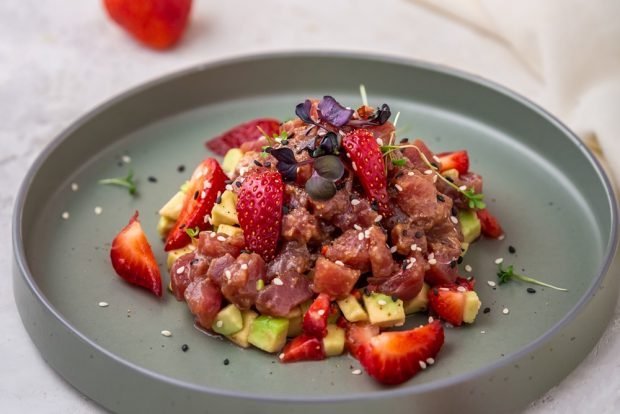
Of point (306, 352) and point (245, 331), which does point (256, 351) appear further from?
point (306, 352)

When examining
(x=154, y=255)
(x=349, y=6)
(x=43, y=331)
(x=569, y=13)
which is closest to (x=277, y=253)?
(x=154, y=255)

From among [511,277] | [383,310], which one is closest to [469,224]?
[511,277]

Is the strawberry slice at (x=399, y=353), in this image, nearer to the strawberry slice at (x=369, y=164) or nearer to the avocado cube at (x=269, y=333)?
the avocado cube at (x=269, y=333)

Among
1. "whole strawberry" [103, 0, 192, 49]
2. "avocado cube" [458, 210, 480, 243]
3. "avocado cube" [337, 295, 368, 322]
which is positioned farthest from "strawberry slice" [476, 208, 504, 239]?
"whole strawberry" [103, 0, 192, 49]

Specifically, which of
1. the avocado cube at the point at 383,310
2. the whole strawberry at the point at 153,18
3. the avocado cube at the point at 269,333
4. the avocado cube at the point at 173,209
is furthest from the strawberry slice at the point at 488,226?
the whole strawberry at the point at 153,18

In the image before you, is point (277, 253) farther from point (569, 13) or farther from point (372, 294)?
point (569, 13)

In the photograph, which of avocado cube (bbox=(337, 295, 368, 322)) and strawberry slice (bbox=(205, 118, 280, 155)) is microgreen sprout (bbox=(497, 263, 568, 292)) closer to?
avocado cube (bbox=(337, 295, 368, 322))

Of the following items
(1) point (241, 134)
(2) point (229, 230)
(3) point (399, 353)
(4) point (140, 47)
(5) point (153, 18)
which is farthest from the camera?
(4) point (140, 47)
